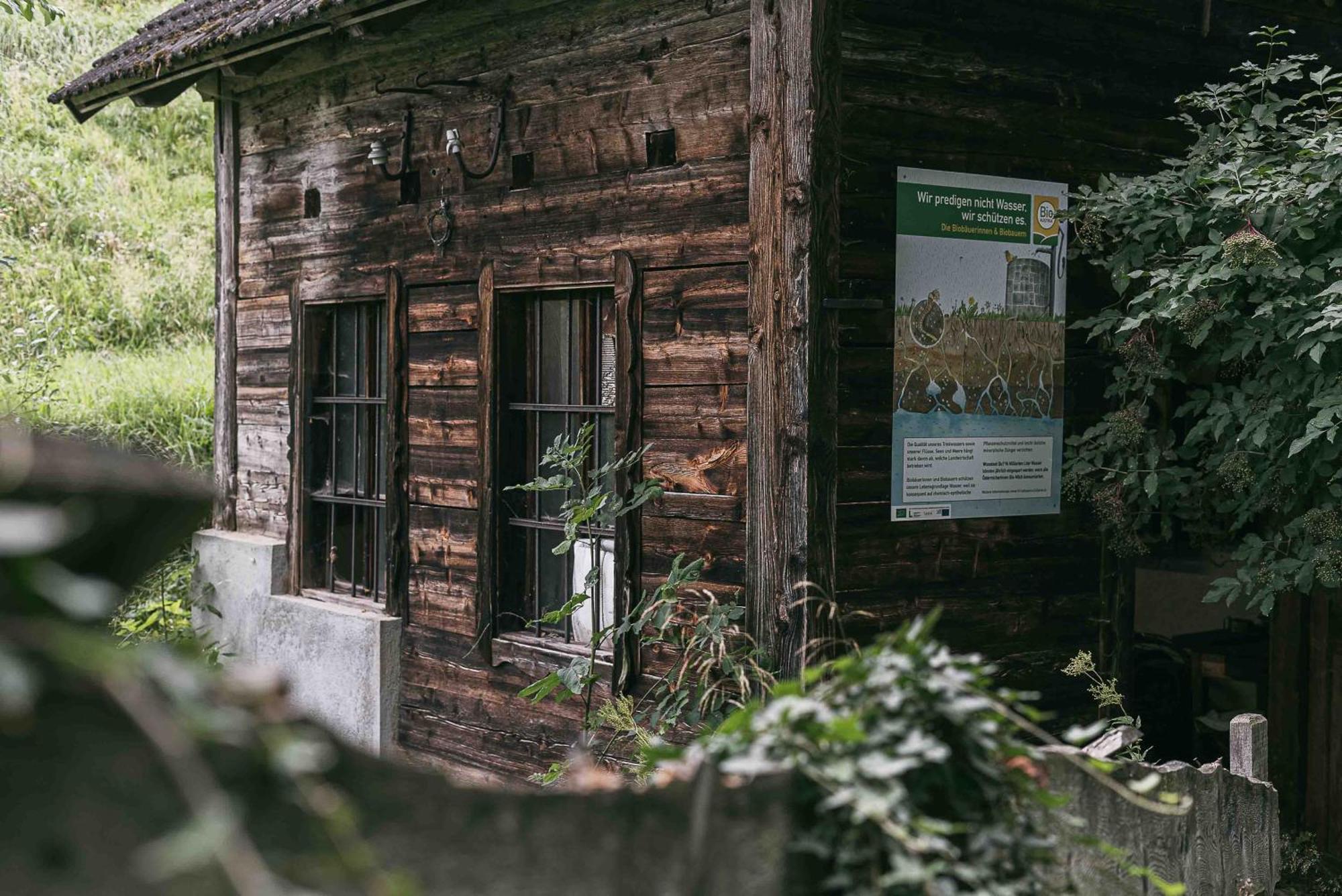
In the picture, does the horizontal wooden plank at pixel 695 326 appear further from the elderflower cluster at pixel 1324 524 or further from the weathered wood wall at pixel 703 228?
the elderflower cluster at pixel 1324 524

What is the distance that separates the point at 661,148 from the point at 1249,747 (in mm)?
3219

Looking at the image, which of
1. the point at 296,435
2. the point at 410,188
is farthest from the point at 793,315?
the point at 296,435

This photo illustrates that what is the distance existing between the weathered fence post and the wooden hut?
139cm

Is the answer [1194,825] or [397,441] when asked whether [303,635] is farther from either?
[1194,825]

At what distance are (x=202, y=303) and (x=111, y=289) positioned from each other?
41.7 inches

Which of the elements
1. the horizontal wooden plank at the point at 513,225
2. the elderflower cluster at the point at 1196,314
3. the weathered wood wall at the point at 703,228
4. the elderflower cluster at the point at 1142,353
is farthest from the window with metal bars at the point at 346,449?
the elderflower cluster at the point at 1196,314

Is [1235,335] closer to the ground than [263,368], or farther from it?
farther from it

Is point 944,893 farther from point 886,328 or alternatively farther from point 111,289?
point 111,289

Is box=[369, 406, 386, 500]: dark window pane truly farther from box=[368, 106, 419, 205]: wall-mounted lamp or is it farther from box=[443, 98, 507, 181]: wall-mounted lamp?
box=[443, 98, 507, 181]: wall-mounted lamp

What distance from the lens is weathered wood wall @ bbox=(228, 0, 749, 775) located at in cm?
577

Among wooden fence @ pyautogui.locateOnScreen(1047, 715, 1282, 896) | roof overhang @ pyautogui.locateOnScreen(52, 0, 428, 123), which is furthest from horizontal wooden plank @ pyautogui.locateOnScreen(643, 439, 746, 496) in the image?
roof overhang @ pyautogui.locateOnScreen(52, 0, 428, 123)

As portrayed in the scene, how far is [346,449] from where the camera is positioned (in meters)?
8.36

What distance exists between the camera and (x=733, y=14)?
18.4 feet

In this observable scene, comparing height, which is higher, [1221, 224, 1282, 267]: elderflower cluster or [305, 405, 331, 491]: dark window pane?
[1221, 224, 1282, 267]: elderflower cluster
